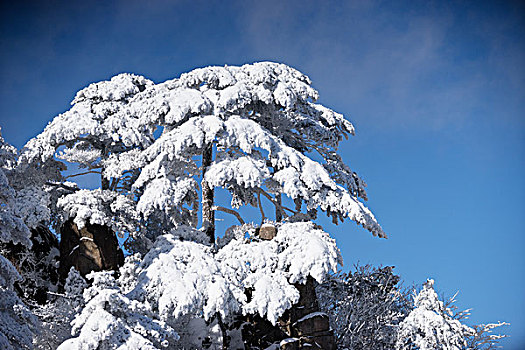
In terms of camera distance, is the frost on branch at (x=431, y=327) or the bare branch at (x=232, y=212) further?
the bare branch at (x=232, y=212)

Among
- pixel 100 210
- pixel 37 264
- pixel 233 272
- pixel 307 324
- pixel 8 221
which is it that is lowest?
pixel 8 221

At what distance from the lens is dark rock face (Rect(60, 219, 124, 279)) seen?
1677 cm

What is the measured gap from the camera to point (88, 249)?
661 inches

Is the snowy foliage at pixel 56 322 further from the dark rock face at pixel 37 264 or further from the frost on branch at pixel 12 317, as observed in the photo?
the dark rock face at pixel 37 264

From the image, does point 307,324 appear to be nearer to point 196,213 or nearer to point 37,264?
point 196,213

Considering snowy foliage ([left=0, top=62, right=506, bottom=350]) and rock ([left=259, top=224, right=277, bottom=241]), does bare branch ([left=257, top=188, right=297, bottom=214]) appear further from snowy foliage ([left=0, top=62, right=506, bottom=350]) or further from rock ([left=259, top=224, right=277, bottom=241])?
rock ([left=259, top=224, right=277, bottom=241])

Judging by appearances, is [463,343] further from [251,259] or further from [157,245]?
[157,245]

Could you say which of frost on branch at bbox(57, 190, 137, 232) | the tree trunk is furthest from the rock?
frost on branch at bbox(57, 190, 137, 232)

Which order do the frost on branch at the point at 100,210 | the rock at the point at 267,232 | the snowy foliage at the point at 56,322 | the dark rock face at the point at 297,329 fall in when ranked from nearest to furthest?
the snowy foliage at the point at 56,322, the dark rock face at the point at 297,329, the rock at the point at 267,232, the frost on branch at the point at 100,210

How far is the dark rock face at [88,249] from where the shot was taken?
16766 millimetres

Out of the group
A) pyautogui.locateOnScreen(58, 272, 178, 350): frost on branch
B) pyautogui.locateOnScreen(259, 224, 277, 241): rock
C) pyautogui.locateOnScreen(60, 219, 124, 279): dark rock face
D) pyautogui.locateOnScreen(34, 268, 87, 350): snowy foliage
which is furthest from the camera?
pyautogui.locateOnScreen(60, 219, 124, 279): dark rock face

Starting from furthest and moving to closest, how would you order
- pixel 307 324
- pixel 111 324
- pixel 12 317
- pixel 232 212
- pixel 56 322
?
pixel 232 212 → pixel 307 324 → pixel 56 322 → pixel 12 317 → pixel 111 324

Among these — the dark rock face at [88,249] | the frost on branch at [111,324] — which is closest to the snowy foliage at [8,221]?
the frost on branch at [111,324]

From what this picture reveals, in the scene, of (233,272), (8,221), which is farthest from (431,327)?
(8,221)
